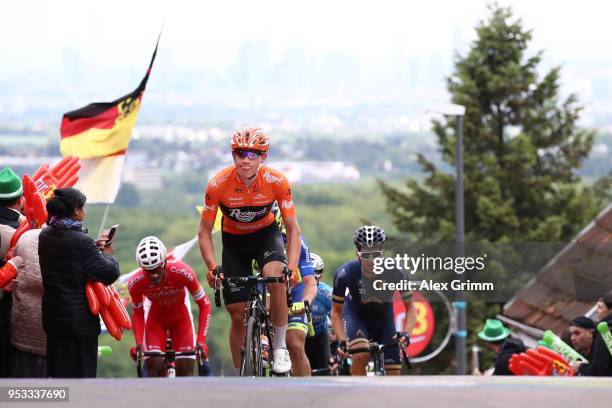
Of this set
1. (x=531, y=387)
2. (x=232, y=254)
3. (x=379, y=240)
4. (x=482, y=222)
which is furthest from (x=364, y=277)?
(x=482, y=222)

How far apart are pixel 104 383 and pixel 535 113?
64.1 m

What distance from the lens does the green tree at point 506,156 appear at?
196ft

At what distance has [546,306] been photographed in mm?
16672

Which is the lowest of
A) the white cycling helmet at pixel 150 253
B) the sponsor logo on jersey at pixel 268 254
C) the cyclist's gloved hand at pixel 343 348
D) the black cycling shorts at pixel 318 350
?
the cyclist's gloved hand at pixel 343 348

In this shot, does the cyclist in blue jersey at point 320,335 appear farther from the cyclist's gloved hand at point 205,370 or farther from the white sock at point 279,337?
the white sock at point 279,337

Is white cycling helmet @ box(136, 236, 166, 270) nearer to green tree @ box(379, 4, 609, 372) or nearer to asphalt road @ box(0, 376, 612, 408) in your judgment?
asphalt road @ box(0, 376, 612, 408)

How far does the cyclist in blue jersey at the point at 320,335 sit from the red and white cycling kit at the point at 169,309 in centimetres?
150

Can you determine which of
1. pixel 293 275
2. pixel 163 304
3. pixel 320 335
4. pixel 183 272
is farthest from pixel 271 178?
pixel 320 335

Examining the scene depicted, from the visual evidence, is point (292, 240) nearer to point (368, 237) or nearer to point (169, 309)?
point (368, 237)

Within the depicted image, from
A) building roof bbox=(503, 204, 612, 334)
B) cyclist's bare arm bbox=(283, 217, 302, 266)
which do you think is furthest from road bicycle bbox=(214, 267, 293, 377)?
building roof bbox=(503, 204, 612, 334)

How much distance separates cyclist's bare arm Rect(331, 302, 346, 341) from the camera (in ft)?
41.9

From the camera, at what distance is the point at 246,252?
1174cm

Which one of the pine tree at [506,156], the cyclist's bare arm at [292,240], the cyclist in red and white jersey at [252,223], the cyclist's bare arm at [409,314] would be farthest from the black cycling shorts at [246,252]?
the pine tree at [506,156]

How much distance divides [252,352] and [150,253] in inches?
73.2
